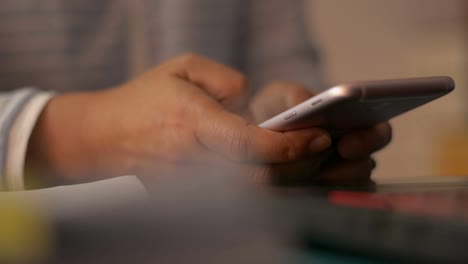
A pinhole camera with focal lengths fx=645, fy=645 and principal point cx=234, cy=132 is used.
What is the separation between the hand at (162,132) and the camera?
428 mm

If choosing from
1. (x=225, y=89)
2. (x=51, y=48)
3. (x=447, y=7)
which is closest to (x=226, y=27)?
(x=51, y=48)

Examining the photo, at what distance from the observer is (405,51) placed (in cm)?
149

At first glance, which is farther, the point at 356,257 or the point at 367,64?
the point at 367,64

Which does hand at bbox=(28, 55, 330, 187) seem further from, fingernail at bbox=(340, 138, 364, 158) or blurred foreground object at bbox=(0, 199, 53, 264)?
blurred foreground object at bbox=(0, 199, 53, 264)

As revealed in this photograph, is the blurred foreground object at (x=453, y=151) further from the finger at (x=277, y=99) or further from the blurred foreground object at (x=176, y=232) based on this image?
the blurred foreground object at (x=176, y=232)

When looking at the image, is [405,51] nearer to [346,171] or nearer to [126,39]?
[126,39]

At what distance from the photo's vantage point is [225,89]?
538 millimetres

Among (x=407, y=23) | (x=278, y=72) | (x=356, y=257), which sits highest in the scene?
(x=407, y=23)

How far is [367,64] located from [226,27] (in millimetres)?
612

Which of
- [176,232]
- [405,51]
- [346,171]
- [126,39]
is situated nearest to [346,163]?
[346,171]

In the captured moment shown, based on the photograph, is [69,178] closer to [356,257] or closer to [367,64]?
[356,257]

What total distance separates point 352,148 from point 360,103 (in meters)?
0.13

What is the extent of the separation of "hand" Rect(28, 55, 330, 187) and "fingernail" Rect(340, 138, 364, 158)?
2.3 inches

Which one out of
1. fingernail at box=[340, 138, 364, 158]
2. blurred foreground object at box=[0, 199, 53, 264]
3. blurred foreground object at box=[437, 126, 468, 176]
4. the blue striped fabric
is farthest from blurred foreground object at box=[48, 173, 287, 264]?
blurred foreground object at box=[437, 126, 468, 176]
